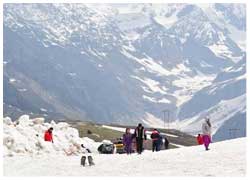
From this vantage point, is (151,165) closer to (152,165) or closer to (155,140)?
(152,165)

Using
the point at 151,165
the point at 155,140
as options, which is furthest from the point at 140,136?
the point at 155,140

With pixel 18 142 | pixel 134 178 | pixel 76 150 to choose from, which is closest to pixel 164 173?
pixel 134 178

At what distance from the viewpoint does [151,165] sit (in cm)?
3688

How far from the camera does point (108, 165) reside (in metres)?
37.9

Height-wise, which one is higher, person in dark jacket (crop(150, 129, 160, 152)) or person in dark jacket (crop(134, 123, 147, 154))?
person in dark jacket (crop(150, 129, 160, 152))

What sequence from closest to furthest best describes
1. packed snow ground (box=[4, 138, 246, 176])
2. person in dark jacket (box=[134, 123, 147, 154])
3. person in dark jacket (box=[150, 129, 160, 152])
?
packed snow ground (box=[4, 138, 246, 176]) → person in dark jacket (box=[134, 123, 147, 154]) → person in dark jacket (box=[150, 129, 160, 152])

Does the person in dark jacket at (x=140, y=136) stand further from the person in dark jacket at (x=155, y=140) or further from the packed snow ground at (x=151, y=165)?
the person in dark jacket at (x=155, y=140)

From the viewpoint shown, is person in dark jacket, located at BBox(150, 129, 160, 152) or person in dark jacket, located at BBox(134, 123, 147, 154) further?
person in dark jacket, located at BBox(150, 129, 160, 152)

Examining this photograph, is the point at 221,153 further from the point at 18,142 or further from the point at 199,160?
the point at 18,142

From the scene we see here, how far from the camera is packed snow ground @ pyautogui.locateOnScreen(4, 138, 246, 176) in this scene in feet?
110

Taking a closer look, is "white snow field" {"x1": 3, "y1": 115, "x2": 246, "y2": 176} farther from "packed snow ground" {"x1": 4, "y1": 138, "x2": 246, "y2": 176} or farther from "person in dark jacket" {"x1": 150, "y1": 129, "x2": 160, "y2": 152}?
"person in dark jacket" {"x1": 150, "y1": 129, "x2": 160, "y2": 152}

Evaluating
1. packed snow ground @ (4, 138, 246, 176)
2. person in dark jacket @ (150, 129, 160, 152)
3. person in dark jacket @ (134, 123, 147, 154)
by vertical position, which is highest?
person in dark jacket @ (150, 129, 160, 152)

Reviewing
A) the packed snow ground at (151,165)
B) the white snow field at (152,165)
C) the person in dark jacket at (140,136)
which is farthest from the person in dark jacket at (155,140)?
the packed snow ground at (151,165)

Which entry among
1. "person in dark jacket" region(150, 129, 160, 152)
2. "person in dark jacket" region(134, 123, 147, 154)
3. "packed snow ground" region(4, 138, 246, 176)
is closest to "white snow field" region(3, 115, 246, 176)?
"packed snow ground" region(4, 138, 246, 176)
